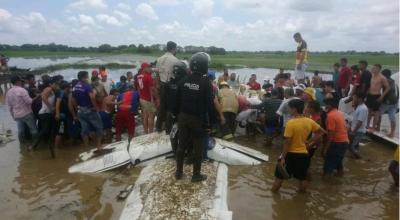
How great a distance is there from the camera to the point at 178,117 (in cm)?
564

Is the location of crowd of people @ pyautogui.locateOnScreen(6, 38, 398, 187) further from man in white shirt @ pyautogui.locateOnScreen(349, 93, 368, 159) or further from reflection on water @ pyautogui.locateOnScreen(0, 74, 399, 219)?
reflection on water @ pyautogui.locateOnScreen(0, 74, 399, 219)

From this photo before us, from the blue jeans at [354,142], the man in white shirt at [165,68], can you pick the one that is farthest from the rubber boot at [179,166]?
the blue jeans at [354,142]

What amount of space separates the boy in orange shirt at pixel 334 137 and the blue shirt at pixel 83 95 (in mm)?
5110

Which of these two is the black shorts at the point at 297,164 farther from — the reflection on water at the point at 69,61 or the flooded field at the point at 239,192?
the reflection on water at the point at 69,61

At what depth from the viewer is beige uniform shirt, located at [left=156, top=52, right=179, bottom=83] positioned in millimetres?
7800

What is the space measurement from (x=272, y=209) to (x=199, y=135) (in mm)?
1741

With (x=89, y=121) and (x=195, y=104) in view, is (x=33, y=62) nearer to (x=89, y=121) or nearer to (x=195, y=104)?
(x=89, y=121)

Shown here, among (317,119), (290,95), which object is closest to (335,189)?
(317,119)

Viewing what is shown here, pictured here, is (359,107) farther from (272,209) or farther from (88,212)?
(88,212)

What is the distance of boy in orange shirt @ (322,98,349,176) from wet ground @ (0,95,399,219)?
1.26 ft

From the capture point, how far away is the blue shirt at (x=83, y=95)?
8.22 m

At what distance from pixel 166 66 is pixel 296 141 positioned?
3440mm

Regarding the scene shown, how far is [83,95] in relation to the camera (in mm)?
8219

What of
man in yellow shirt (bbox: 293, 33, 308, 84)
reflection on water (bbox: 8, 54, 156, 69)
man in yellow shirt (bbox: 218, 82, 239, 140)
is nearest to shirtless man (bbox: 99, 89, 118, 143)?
man in yellow shirt (bbox: 218, 82, 239, 140)
